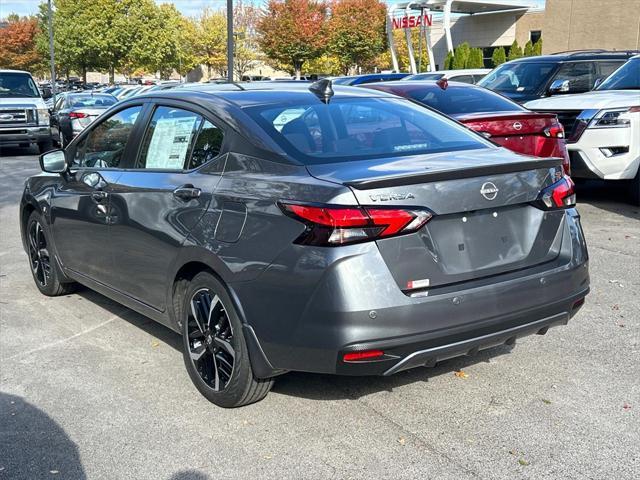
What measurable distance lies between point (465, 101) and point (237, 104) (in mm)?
5176

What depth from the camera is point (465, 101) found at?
8805mm

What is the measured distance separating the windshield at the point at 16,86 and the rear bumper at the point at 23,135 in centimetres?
116

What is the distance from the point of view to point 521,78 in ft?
40.7

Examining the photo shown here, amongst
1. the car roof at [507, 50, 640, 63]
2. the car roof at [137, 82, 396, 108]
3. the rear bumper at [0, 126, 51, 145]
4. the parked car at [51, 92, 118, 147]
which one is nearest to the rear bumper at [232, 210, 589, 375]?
the car roof at [137, 82, 396, 108]

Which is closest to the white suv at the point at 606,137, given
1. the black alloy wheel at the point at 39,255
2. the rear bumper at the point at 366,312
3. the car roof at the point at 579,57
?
the car roof at the point at 579,57

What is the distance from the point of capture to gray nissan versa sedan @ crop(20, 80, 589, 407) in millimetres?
3307

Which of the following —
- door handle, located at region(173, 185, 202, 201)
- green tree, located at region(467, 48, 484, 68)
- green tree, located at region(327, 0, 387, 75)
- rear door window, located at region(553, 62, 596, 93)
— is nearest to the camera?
door handle, located at region(173, 185, 202, 201)

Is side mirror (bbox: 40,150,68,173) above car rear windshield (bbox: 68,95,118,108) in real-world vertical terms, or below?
above

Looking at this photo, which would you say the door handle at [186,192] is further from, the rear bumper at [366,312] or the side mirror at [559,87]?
the side mirror at [559,87]

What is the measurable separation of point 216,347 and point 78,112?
16.4 metres

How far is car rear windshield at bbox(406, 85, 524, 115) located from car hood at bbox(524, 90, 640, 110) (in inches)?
54.3

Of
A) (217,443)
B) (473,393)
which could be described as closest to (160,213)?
(217,443)

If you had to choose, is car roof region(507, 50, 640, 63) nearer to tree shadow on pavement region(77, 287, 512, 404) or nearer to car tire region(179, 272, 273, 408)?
tree shadow on pavement region(77, 287, 512, 404)

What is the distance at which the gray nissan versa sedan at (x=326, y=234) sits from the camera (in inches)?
130
